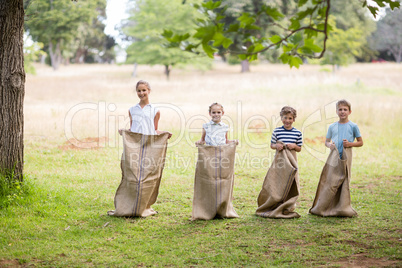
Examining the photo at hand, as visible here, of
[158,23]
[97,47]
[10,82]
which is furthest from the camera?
[97,47]

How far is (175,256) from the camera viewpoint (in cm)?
475

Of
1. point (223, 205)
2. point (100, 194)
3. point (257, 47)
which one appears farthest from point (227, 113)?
point (257, 47)

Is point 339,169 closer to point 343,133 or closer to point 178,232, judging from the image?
point 343,133

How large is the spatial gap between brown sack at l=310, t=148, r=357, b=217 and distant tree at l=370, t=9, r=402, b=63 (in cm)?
5011

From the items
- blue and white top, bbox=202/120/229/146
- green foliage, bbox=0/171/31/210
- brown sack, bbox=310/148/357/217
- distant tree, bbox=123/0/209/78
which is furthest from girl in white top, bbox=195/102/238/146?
distant tree, bbox=123/0/209/78

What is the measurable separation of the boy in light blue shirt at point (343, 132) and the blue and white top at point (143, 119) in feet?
7.81

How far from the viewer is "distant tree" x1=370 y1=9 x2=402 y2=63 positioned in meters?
51.2

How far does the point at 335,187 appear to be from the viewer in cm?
600

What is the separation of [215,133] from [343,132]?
1.70 metres

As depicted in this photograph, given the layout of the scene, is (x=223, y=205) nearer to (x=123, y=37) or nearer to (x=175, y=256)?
(x=175, y=256)

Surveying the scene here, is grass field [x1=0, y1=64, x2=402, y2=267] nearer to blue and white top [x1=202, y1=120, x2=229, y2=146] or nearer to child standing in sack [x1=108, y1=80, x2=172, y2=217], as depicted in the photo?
child standing in sack [x1=108, y1=80, x2=172, y2=217]

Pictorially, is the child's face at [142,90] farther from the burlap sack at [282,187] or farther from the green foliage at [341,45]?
the green foliage at [341,45]

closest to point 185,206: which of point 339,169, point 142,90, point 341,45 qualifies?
point 142,90

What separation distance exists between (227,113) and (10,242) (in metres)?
11.3
